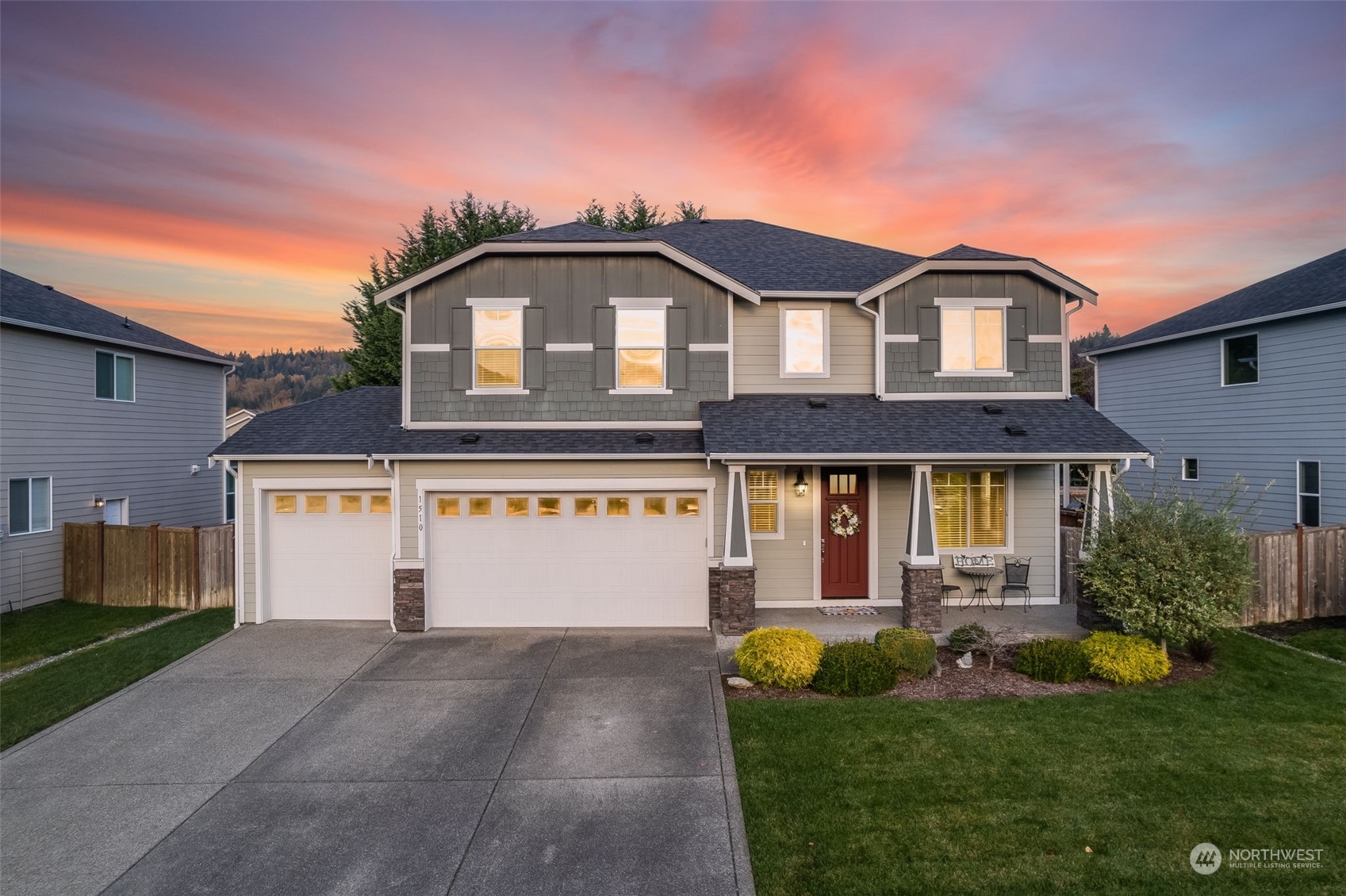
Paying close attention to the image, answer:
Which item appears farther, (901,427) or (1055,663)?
(901,427)

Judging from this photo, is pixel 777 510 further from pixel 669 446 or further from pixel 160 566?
pixel 160 566

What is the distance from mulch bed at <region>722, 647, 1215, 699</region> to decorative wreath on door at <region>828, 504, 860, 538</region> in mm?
3289

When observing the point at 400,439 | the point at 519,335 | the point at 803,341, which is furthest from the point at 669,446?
the point at 400,439

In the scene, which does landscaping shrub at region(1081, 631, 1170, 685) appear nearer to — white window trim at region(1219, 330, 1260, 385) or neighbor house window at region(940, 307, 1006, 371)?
neighbor house window at region(940, 307, 1006, 371)

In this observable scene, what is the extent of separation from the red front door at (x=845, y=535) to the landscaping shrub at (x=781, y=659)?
11.3 feet

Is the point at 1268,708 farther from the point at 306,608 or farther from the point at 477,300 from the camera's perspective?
the point at 306,608

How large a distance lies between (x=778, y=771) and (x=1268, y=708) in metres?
6.30

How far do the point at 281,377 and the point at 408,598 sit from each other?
217ft

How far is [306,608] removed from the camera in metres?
10.9

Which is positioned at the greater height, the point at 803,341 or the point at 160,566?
the point at 803,341

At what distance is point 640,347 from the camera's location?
1107cm

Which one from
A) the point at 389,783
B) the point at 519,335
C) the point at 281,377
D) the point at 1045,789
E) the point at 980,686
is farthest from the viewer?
the point at 281,377

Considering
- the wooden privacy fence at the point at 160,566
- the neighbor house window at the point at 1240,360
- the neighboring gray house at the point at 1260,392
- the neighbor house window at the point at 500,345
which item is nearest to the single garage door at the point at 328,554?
the wooden privacy fence at the point at 160,566

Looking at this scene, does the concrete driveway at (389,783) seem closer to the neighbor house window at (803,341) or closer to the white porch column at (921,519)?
the white porch column at (921,519)
